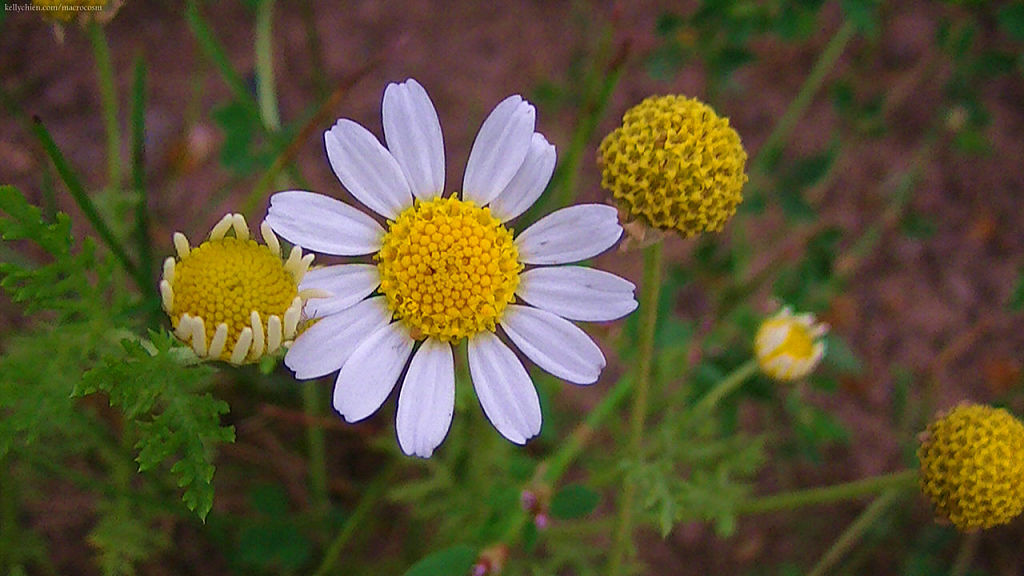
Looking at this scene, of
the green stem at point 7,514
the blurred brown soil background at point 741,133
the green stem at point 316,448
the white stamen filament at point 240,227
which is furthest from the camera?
the blurred brown soil background at point 741,133

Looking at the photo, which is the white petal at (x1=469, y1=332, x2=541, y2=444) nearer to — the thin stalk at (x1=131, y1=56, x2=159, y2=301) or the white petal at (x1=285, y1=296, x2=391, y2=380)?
the white petal at (x1=285, y1=296, x2=391, y2=380)

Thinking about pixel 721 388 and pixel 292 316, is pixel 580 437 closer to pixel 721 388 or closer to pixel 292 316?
pixel 721 388

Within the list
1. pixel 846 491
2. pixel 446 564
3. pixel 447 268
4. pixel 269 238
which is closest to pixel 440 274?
pixel 447 268

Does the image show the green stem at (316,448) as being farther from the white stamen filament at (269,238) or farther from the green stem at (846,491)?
the green stem at (846,491)

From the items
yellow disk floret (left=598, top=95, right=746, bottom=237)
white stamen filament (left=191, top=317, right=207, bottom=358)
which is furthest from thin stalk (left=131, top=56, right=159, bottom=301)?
yellow disk floret (left=598, top=95, right=746, bottom=237)

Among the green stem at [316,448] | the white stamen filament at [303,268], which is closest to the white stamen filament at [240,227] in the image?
the white stamen filament at [303,268]

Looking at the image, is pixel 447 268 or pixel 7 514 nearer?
pixel 447 268
